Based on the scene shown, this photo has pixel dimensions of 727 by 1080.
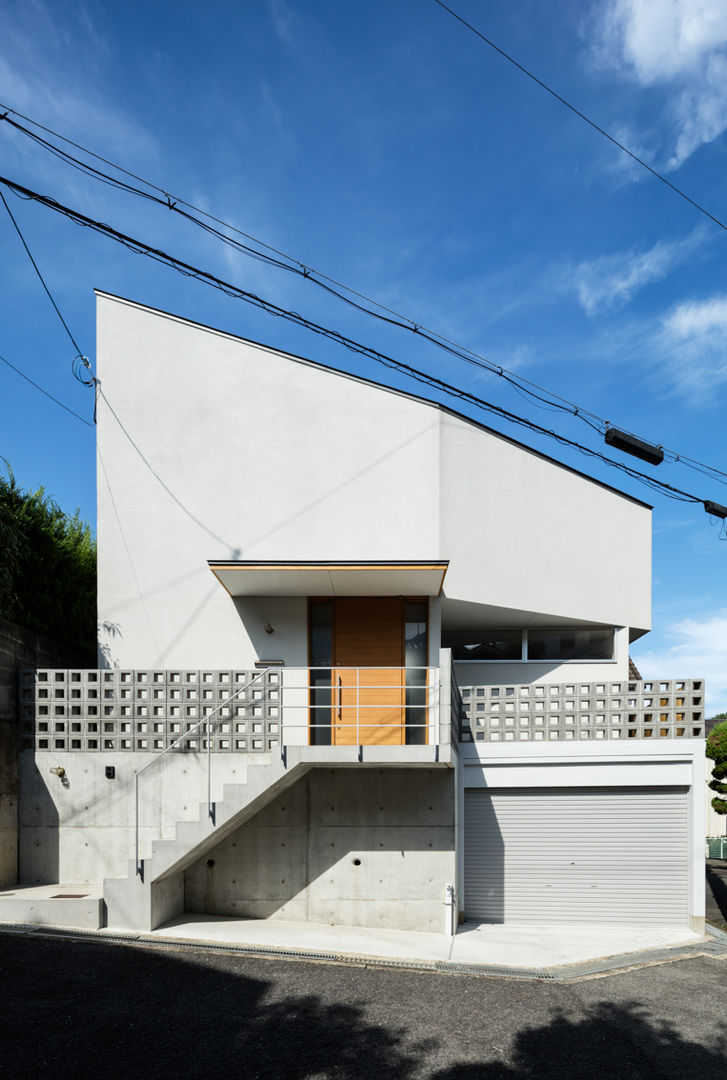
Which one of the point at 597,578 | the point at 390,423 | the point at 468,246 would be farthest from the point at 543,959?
the point at 468,246

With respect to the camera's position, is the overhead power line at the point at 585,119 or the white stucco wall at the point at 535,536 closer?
the overhead power line at the point at 585,119

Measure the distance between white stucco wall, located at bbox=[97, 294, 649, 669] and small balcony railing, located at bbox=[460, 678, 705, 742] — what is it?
1.94m

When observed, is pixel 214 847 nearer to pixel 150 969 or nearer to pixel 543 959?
pixel 150 969

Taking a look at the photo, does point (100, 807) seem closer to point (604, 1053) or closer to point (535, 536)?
point (604, 1053)

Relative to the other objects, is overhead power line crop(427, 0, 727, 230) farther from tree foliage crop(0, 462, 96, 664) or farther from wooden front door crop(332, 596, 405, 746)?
tree foliage crop(0, 462, 96, 664)

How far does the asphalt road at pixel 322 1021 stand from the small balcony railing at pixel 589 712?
3351 mm

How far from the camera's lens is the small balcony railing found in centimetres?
1099

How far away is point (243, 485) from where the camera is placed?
12172 millimetres

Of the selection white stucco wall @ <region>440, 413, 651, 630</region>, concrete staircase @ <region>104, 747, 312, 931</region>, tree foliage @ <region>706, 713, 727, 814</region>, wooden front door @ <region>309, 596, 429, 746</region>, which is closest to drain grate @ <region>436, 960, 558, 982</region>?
concrete staircase @ <region>104, 747, 312, 931</region>

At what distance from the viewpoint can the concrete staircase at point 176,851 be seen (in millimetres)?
8844

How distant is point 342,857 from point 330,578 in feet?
12.6

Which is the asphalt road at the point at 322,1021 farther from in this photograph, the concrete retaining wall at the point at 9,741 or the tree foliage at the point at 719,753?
the tree foliage at the point at 719,753

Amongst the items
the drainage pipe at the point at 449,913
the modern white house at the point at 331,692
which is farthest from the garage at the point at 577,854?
the drainage pipe at the point at 449,913

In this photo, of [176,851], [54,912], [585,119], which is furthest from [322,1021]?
[585,119]
